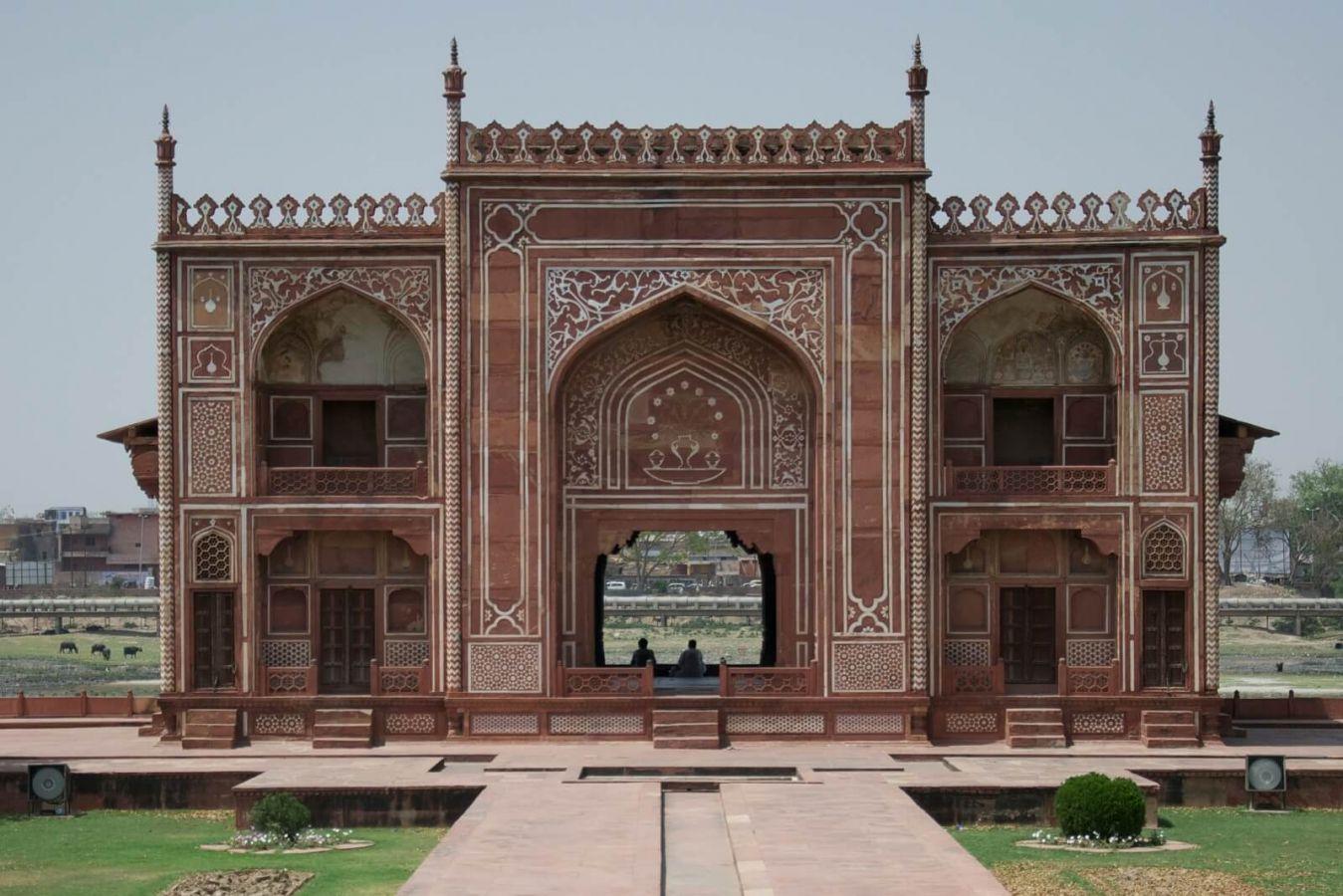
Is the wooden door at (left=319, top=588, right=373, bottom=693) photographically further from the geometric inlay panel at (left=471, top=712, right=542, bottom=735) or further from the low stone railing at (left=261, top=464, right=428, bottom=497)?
the geometric inlay panel at (left=471, top=712, right=542, bottom=735)

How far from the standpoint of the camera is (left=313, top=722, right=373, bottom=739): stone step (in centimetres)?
2384

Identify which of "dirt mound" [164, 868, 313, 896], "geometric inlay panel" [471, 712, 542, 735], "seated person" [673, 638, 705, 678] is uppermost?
"seated person" [673, 638, 705, 678]

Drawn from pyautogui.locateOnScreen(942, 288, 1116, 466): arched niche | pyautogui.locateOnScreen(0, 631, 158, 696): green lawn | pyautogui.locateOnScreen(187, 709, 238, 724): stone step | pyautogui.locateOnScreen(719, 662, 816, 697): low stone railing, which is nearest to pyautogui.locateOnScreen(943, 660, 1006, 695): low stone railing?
pyautogui.locateOnScreen(719, 662, 816, 697): low stone railing

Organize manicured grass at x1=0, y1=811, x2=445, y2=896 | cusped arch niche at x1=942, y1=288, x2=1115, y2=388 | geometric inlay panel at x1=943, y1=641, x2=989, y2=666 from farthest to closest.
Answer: cusped arch niche at x1=942, y1=288, x2=1115, y2=388
geometric inlay panel at x1=943, y1=641, x2=989, y2=666
manicured grass at x1=0, y1=811, x2=445, y2=896

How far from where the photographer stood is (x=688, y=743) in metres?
23.6

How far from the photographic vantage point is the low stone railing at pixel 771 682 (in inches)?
944

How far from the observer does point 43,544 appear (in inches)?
4380

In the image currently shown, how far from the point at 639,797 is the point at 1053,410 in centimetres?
852

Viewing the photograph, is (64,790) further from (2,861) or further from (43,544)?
(43,544)

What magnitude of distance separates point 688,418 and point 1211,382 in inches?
239

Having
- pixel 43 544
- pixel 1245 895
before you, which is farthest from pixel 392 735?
pixel 43 544

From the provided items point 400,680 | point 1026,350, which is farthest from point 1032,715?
point 400,680

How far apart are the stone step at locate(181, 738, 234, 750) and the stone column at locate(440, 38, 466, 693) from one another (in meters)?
2.58

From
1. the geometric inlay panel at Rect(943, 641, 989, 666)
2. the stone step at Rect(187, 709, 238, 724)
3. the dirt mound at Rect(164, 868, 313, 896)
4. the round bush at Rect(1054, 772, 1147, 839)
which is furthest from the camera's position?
the geometric inlay panel at Rect(943, 641, 989, 666)
